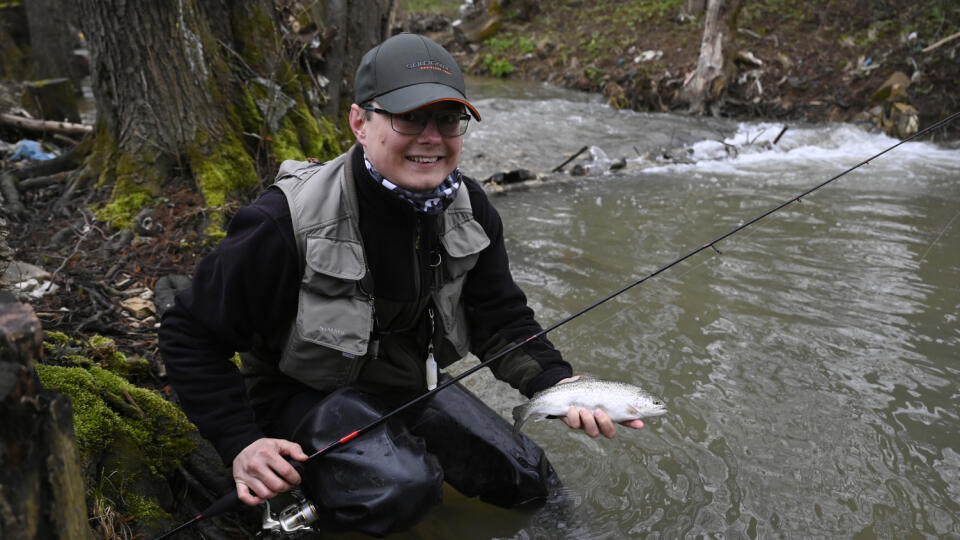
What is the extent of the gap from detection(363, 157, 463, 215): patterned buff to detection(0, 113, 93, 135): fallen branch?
6071 mm

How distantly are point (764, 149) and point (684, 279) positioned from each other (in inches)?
308

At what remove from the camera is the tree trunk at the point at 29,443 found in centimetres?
141

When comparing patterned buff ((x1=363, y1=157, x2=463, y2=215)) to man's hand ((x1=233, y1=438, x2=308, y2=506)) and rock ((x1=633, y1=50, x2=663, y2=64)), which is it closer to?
man's hand ((x1=233, y1=438, x2=308, y2=506))

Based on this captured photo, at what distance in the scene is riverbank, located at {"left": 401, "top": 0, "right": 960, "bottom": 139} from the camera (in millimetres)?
13938

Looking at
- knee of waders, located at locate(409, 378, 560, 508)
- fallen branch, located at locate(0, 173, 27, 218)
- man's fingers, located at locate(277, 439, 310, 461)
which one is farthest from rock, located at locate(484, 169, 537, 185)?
man's fingers, located at locate(277, 439, 310, 461)

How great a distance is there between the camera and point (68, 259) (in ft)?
13.7

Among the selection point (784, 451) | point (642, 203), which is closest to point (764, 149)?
point (642, 203)

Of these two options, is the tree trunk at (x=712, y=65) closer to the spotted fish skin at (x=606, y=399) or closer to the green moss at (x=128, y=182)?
the green moss at (x=128, y=182)

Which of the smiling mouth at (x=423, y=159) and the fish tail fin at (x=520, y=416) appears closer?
the smiling mouth at (x=423, y=159)

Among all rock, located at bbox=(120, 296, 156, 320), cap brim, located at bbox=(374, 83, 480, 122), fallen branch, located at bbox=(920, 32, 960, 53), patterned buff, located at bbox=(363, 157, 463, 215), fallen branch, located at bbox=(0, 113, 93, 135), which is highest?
fallen branch, located at bbox=(920, 32, 960, 53)

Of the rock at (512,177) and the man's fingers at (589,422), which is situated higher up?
the man's fingers at (589,422)

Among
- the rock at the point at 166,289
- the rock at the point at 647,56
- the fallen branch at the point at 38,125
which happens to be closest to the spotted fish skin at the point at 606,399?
the rock at the point at 166,289

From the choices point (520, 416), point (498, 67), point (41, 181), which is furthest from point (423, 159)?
point (498, 67)

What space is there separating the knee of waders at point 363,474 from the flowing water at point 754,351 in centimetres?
63
